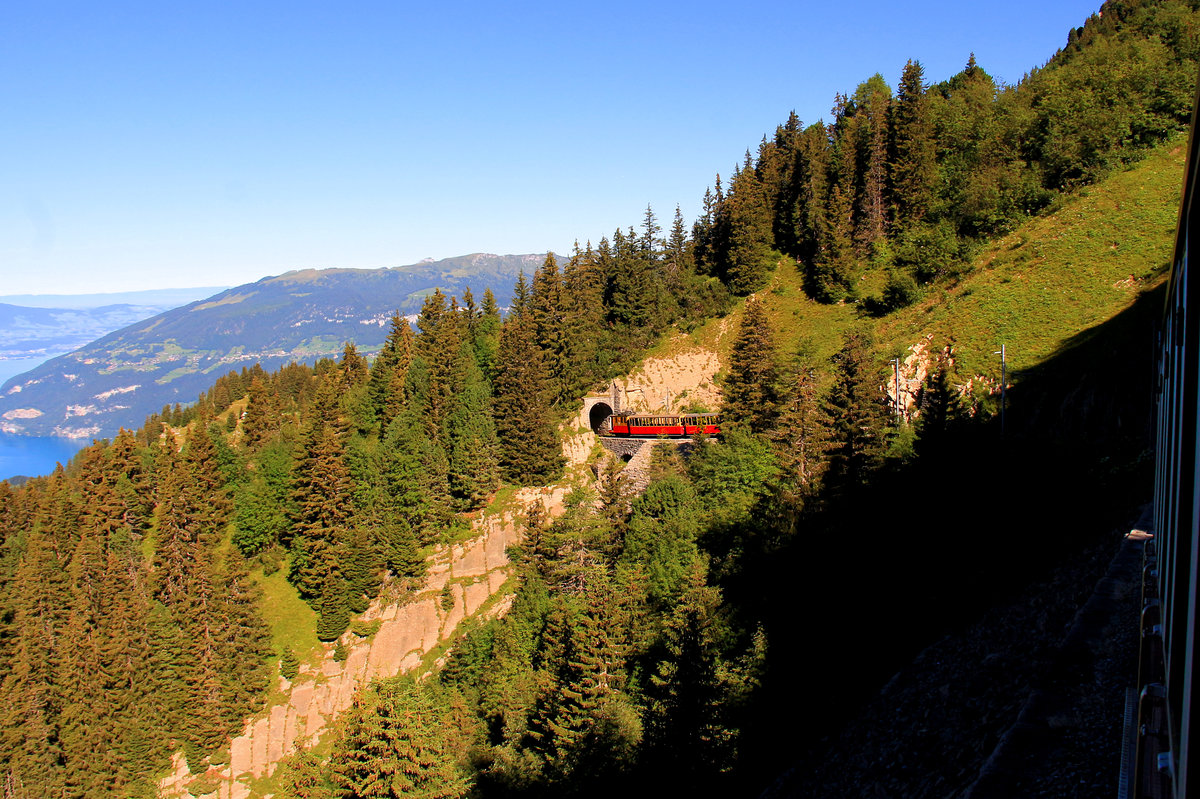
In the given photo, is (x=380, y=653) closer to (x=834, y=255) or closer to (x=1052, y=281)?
(x=1052, y=281)

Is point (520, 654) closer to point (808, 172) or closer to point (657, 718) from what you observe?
point (657, 718)

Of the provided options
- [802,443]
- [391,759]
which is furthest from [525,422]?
[391,759]

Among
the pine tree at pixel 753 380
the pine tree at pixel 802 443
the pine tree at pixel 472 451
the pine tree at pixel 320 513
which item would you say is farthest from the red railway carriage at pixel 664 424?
the pine tree at pixel 320 513

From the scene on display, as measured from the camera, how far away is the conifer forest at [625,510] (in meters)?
21.7

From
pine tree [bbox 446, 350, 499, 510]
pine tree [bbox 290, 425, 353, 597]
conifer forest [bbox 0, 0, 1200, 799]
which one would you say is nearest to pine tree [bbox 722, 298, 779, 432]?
conifer forest [bbox 0, 0, 1200, 799]

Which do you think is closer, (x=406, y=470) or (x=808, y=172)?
(x=406, y=470)

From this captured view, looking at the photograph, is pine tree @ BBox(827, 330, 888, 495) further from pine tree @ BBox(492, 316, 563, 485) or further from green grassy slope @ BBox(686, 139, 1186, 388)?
pine tree @ BBox(492, 316, 563, 485)

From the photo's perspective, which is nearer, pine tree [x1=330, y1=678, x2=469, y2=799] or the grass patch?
pine tree [x1=330, y1=678, x2=469, y2=799]

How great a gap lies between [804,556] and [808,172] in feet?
146

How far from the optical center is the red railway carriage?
43.8 m

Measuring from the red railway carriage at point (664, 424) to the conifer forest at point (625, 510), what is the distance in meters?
3.66

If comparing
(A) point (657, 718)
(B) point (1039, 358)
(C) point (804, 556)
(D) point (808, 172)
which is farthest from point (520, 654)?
(D) point (808, 172)

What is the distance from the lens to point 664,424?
4647 cm

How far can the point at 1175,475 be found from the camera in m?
7.41
